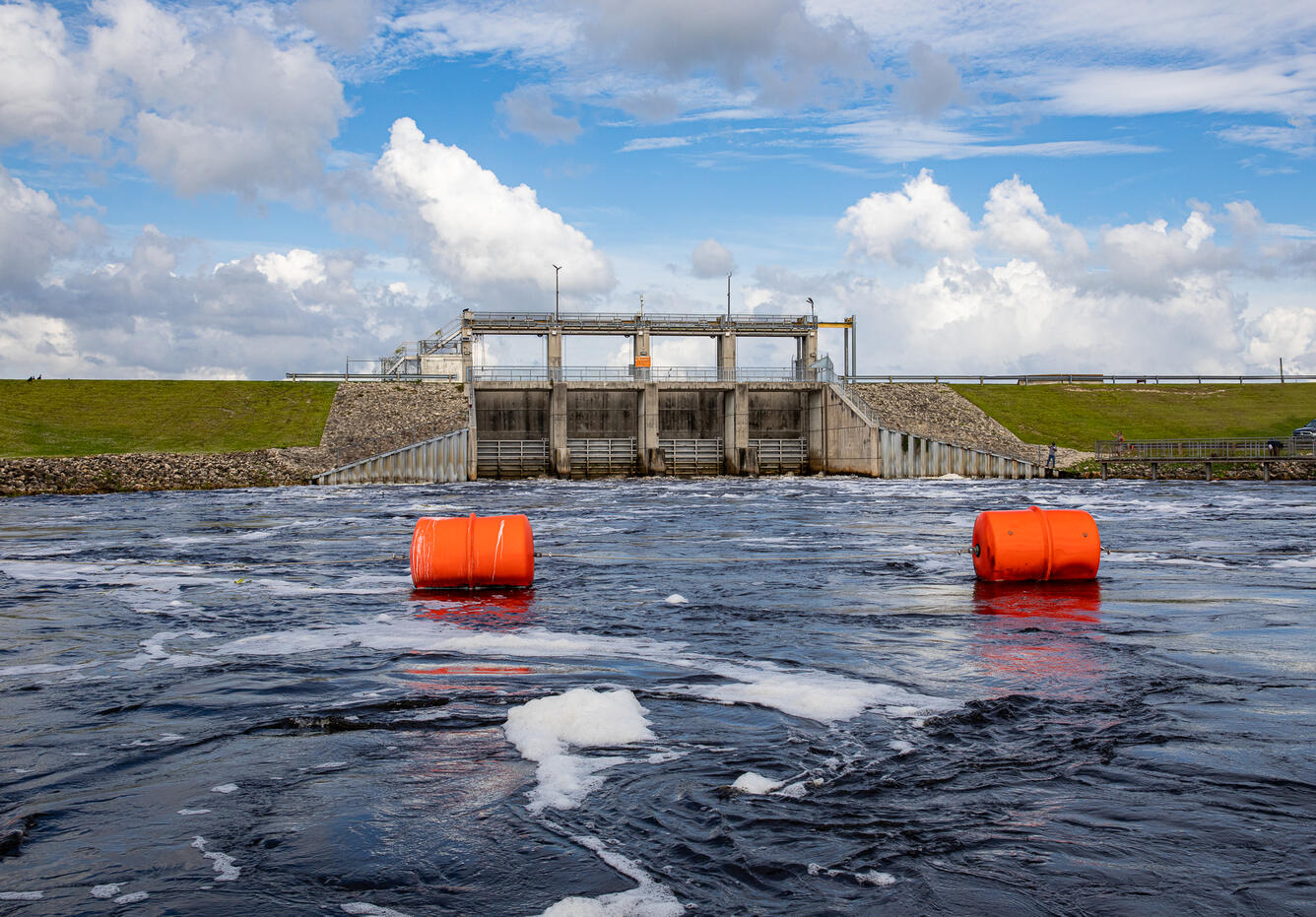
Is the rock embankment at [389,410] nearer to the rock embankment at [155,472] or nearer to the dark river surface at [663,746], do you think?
the rock embankment at [155,472]

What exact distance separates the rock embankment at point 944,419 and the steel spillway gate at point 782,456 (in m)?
6.36

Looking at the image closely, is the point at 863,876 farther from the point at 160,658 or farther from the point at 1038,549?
the point at 1038,549

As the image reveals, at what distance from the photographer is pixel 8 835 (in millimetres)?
5762

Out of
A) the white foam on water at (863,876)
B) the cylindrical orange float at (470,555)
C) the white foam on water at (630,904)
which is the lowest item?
the white foam on water at (630,904)

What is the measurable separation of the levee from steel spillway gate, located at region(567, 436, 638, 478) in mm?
63

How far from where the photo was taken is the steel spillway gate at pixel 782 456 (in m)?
65.6

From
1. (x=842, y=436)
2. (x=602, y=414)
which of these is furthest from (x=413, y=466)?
(x=842, y=436)

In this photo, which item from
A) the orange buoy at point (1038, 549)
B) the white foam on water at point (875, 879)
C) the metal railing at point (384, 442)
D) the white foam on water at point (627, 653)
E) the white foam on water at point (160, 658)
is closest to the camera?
the white foam on water at point (875, 879)

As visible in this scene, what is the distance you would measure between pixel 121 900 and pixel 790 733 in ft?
15.0

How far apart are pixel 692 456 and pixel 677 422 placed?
3.62 metres

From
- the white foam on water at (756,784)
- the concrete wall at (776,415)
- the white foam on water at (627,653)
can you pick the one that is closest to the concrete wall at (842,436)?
the concrete wall at (776,415)

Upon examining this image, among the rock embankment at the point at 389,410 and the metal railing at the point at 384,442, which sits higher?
the rock embankment at the point at 389,410

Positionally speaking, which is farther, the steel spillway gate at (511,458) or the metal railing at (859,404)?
the steel spillway gate at (511,458)

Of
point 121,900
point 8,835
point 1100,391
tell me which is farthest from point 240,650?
point 1100,391
